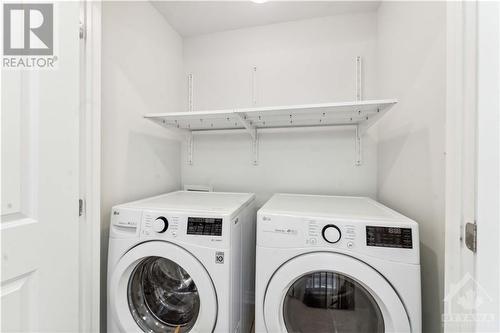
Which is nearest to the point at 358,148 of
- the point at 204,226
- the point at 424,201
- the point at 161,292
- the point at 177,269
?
the point at 424,201

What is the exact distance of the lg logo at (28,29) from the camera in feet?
2.28

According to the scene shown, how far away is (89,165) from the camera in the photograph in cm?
98

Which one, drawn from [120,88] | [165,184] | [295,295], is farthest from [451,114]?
[165,184]

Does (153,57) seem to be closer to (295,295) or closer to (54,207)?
(54,207)

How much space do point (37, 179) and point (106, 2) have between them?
1.13 metres

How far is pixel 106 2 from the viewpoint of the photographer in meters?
1.22

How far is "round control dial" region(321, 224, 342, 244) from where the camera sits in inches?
34.9

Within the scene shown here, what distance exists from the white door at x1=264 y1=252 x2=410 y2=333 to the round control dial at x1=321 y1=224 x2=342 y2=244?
63 millimetres

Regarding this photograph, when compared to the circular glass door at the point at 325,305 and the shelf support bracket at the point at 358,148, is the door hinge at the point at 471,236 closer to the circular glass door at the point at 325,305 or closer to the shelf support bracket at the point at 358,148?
the circular glass door at the point at 325,305

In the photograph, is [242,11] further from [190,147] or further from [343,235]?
[343,235]

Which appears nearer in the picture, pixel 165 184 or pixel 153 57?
pixel 153 57

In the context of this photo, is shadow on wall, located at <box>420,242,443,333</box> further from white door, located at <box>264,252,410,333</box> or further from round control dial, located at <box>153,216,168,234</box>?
round control dial, located at <box>153,216,168,234</box>

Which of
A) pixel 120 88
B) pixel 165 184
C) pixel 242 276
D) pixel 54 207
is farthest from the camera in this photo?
pixel 165 184

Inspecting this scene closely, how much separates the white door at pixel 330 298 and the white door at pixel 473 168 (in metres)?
0.21
